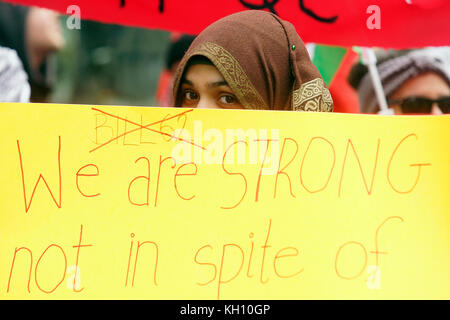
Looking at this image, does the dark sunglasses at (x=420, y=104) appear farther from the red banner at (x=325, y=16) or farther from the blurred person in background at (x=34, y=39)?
the blurred person in background at (x=34, y=39)

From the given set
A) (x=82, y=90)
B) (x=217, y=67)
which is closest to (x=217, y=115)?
(x=217, y=67)

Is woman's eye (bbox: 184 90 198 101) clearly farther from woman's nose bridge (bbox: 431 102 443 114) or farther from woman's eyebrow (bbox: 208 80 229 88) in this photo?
woman's nose bridge (bbox: 431 102 443 114)

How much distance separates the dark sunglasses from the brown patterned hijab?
61 cm

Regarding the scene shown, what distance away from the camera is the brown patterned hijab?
1.06 m

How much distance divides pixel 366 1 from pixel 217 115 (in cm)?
94

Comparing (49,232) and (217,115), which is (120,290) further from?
(217,115)

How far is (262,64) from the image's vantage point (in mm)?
1081

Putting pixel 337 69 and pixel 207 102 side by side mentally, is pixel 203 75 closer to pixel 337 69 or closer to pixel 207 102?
pixel 207 102

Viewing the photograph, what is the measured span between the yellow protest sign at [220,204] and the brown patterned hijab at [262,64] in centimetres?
22

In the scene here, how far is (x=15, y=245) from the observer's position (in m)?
0.82

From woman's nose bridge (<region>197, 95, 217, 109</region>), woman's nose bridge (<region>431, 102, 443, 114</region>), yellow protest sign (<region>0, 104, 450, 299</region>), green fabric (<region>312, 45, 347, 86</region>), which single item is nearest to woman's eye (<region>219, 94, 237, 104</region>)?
woman's nose bridge (<region>197, 95, 217, 109</region>)

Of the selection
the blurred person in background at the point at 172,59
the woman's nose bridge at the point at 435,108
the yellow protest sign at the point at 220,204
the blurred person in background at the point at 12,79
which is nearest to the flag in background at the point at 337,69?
the woman's nose bridge at the point at 435,108

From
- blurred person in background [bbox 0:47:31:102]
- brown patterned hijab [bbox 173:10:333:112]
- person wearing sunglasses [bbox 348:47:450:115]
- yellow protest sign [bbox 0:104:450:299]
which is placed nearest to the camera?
yellow protest sign [bbox 0:104:450:299]

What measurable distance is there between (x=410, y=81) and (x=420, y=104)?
0.28 feet
